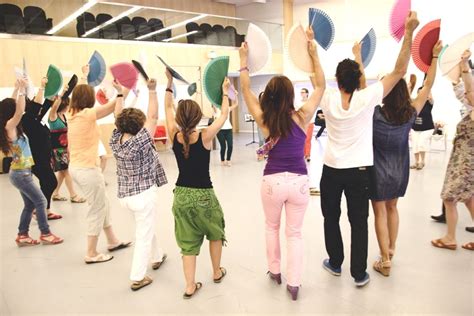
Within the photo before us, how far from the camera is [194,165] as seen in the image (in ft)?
7.91

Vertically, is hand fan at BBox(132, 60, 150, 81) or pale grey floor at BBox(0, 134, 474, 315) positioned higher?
hand fan at BBox(132, 60, 150, 81)

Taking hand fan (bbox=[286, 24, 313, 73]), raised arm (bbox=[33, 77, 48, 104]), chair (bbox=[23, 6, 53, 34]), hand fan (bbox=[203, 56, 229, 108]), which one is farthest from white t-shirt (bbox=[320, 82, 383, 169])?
chair (bbox=[23, 6, 53, 34])

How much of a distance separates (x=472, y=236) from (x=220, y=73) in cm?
273

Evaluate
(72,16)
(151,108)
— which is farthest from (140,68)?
(72,16)

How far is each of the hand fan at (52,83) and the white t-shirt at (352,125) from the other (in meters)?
2.76

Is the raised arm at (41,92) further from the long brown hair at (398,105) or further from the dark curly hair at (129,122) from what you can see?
the long brown hair at (398,105)

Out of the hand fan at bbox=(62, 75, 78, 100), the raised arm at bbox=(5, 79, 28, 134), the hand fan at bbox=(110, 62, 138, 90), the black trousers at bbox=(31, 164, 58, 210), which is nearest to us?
the hand fan at bbox=(110, 62, 138, 90)

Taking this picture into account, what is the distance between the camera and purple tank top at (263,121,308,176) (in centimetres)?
232

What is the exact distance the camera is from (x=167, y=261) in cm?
313

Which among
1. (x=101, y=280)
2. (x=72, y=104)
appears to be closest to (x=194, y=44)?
(x=72, y=104)

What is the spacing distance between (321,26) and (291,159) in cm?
99

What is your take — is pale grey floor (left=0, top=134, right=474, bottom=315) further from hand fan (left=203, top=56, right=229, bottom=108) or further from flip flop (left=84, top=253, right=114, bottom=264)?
hand fan (left=203, top=56, right=229, bottom=108)

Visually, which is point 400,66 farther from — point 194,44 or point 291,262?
point 194,44

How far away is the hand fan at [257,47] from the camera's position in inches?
98.1
